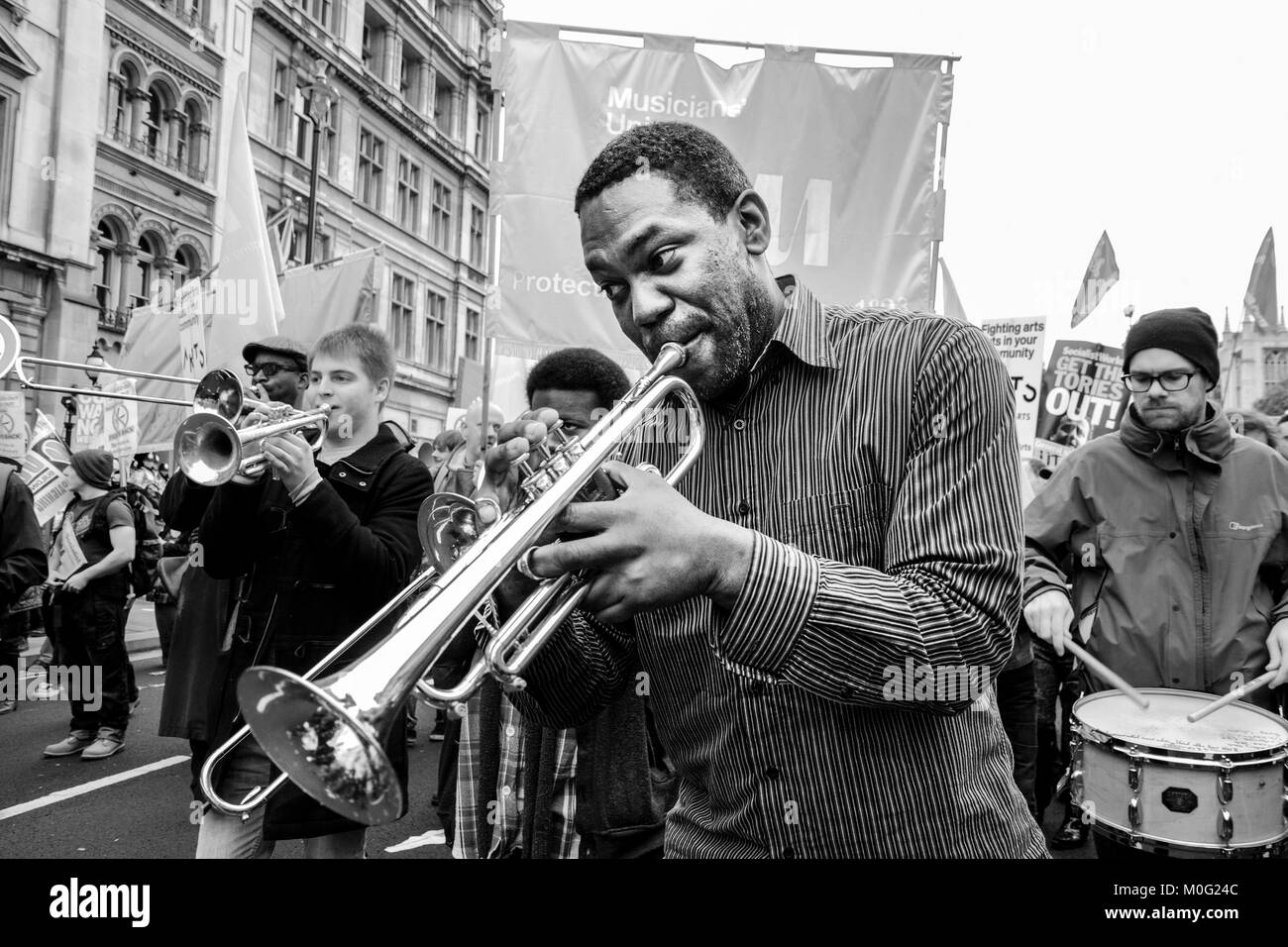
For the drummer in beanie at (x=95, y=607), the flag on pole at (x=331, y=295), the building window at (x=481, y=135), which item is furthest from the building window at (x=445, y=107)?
the drummer in beanie at (x=95, y=607)

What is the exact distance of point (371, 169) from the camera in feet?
109

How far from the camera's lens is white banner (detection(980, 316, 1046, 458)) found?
7.60 meters

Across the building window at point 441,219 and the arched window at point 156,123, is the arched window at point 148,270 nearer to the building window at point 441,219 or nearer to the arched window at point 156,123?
the arched window at point 156,123

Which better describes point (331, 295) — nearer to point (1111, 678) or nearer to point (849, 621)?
point (1111, 678)

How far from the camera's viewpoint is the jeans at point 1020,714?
15.5 feet

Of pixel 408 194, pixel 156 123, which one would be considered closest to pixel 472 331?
pixel 408 194

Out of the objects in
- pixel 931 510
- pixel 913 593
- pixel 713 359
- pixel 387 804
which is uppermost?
pixel 713 359

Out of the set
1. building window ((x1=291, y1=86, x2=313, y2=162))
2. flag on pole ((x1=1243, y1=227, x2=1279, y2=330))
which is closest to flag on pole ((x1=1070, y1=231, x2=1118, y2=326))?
flag on pole ((x1=1243, y1=227, x2=1279, y2=330))

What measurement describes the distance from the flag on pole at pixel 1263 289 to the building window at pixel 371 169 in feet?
94.2

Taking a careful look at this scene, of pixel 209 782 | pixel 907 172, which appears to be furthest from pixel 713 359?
pixel 907 172

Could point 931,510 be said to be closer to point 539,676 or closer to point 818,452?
point 818,452

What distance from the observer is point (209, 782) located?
9.70ft

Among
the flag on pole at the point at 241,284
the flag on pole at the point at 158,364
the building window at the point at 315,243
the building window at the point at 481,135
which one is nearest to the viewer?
the flag on pole at the point at 241,284

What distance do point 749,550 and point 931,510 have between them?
32 centimetres
